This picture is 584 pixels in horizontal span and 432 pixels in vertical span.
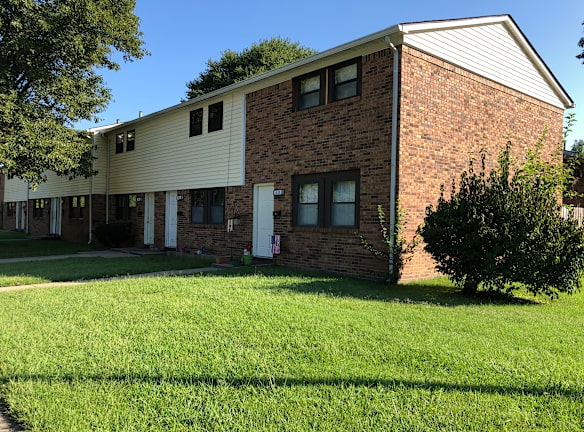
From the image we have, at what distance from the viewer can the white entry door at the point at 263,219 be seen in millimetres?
12211

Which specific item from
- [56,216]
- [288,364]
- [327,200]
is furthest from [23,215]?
[288,364]

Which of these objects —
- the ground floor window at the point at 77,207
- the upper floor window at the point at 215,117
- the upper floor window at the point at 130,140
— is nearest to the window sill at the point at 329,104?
the upper floor window at the point at 215,117

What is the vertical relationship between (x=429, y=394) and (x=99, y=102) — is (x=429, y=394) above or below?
below

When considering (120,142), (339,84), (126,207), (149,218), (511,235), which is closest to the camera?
(511,235)

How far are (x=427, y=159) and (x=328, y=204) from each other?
2.49 metres

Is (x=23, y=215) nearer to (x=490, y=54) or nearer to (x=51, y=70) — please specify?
(x=51, y=70)

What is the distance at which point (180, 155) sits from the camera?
15.9m

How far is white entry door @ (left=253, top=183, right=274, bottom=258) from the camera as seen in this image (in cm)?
1221

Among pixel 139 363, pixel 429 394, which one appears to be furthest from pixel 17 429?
pixel 429 394

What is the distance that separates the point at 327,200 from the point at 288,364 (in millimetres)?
6715

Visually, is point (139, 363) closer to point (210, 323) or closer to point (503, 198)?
point (210, 323)

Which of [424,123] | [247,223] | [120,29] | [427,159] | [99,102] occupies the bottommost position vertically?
[247,223]

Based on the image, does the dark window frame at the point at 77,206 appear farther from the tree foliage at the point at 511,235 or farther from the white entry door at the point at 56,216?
the tree foliage at the point at 511,235

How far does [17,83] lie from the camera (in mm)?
14109
